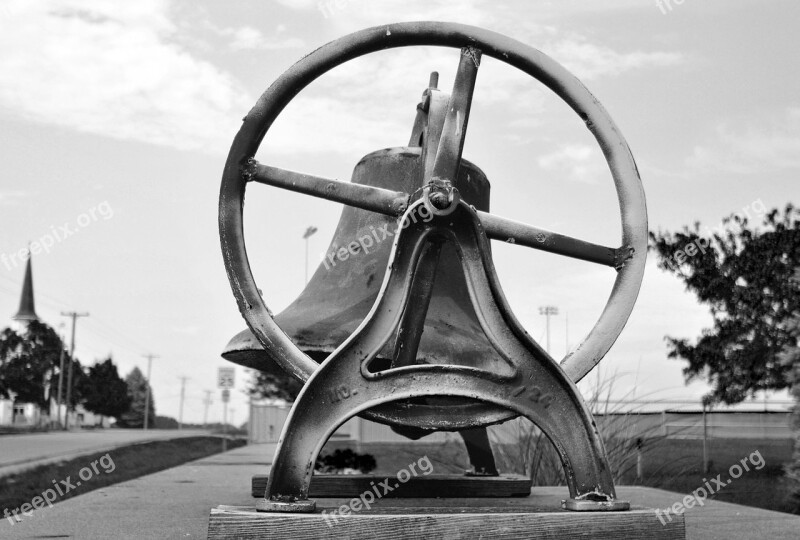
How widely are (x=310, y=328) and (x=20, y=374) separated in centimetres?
5593

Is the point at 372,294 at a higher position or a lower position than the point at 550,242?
lower

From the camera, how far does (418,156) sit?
2732 millimetres

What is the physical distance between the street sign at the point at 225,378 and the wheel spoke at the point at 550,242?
14.1 metres

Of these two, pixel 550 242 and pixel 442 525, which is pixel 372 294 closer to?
pixel 550 242

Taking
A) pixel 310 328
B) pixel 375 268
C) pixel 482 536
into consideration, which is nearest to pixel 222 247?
pixel 310 328

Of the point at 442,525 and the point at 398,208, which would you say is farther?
the point at 398,208

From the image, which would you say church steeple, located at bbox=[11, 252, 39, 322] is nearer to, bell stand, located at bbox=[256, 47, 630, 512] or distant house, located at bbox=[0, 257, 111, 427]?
distant house, located at bbox=[0, 257, 111, 427]

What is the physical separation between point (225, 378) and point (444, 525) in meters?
14.8

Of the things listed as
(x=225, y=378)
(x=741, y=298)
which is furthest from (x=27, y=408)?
(x=741, y=298)

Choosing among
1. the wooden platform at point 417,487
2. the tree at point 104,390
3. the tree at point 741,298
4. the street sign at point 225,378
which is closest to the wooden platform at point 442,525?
the wooden platform at point 417,487

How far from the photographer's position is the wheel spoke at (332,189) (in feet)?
7.34

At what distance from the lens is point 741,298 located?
1193 cm

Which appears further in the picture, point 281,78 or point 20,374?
point 20,374

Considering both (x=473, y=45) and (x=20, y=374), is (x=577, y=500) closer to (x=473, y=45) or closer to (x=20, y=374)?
(x=473, y=45)
